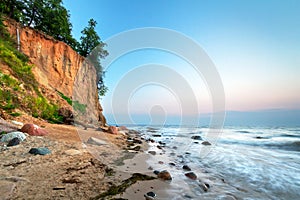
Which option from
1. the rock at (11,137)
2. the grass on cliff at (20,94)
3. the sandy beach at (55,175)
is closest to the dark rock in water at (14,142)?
the sandy beach at (55,175)

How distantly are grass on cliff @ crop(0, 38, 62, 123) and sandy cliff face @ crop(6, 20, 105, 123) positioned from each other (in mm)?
2038

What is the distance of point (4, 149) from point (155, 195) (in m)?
3.24

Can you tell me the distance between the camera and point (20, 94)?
6.86 meters

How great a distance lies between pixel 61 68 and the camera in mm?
14836

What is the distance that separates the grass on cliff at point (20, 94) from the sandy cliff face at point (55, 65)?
2.04 meters

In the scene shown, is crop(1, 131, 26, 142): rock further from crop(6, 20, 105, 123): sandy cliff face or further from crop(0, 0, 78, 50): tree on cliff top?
crop(0, 0, 78, 50): tree on cliff top

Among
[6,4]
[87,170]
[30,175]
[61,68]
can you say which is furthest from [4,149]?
[6,4]

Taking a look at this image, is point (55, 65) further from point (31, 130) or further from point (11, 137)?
point (11, 137)

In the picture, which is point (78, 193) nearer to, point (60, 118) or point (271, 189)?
point (271, 189)

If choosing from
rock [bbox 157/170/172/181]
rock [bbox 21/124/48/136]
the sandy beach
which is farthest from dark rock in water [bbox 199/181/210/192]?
rock [bbox 21/124/48/136]

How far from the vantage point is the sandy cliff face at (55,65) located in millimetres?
11984

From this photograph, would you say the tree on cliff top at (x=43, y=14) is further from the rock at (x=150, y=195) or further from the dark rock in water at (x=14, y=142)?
the rock at (x=150, y=195)

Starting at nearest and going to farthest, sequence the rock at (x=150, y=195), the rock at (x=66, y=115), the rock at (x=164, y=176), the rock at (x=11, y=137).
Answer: the rock at (x=150, y=195), the rock at (x=164, y=176), the rock at (x=11, y=137), the rock at (x=66, y=115)

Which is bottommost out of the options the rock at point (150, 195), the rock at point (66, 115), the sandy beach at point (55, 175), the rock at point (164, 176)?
the rock at point (164, 176)
